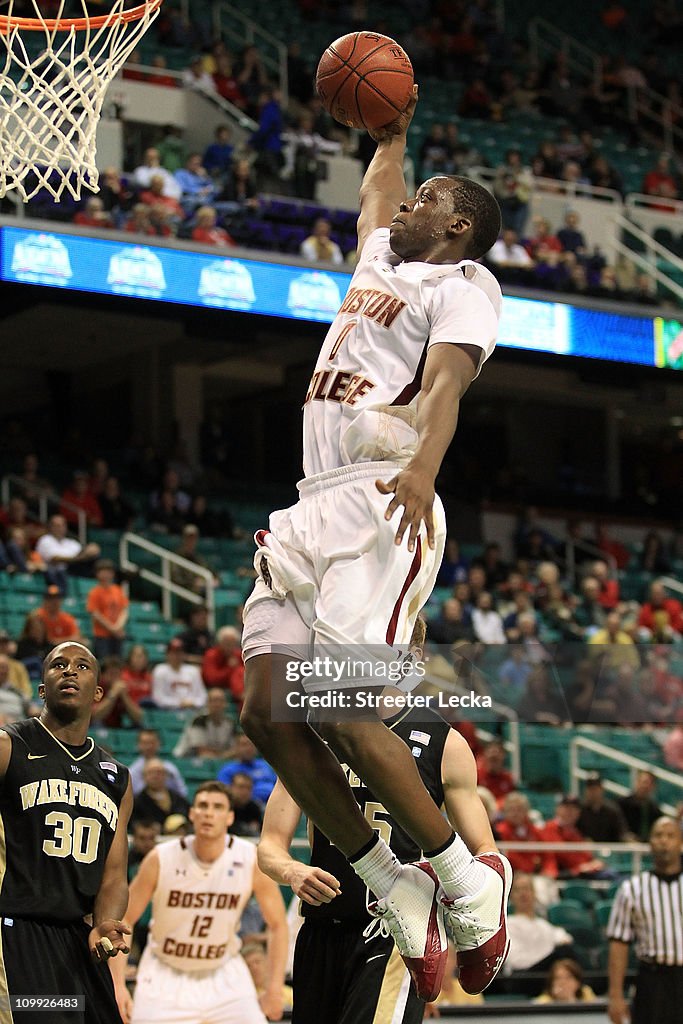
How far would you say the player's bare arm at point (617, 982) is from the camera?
905 centimetres

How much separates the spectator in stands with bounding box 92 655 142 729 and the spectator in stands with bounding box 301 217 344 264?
5.80 m

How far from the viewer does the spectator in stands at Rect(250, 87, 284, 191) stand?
58.7 ft

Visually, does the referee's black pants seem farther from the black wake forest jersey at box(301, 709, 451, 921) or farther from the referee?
the black wake forest jersey at box(301, 709, 451, 921)

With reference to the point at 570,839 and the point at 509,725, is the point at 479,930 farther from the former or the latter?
the point at 509,725

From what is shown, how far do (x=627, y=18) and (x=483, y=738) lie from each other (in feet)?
55.4

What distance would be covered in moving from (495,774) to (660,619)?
4934 millimetres

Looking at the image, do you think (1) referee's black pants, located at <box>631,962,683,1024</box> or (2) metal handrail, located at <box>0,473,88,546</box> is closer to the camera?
(1) referee's black pants, located at <box>631,962,683,1024</box>

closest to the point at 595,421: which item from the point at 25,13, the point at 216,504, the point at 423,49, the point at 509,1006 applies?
the point at 423,49

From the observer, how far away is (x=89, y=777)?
6227mm

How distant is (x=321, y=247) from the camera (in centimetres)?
1712

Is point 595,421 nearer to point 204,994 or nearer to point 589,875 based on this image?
point 589,875

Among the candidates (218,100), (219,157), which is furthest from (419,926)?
(218,100)

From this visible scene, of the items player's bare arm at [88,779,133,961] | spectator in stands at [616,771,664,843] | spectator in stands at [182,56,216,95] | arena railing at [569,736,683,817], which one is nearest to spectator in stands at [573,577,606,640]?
arena railing at [569,736,683,817]

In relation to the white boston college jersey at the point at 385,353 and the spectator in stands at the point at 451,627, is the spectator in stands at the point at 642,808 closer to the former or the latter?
the spectator in stands at the point at 451,627
